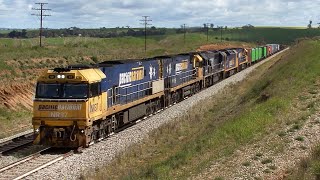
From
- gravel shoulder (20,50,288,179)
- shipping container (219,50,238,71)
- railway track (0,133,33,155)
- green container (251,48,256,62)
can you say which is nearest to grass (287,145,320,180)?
gravel shoulder (20,50,288,179)

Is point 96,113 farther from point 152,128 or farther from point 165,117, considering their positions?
point 165,117

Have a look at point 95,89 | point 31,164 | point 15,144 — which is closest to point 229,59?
point 95,89

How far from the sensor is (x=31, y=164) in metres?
17.5

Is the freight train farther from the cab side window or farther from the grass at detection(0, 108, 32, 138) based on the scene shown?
the grass at detection(0, 108, 32, 138)

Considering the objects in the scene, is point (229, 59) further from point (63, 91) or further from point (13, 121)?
point (63, 91)

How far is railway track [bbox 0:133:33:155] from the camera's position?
19.9m

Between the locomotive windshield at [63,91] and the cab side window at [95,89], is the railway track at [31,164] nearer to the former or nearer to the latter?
the locomotive windshield at [63,91]

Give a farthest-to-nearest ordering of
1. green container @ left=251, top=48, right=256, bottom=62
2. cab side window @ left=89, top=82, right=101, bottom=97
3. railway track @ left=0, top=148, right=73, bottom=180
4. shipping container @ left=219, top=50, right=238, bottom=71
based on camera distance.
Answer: green container @ left=251, top=48, right=256, bottom=62 → shipping container @ left=219, top=50, right=238, bottom=71 → cab side window @ left=89, top=82, right=101, bottom=97 → railway track @ left=0, top=148, right=73, bottom=180

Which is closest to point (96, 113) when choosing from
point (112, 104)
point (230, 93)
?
point (112, 104)

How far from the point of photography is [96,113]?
20797 mm

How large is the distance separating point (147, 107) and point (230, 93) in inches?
456

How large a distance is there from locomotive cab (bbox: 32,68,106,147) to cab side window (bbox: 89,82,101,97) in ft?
0.48

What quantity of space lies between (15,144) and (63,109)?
3419 millimetres

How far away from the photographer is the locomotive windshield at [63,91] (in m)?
19.8
